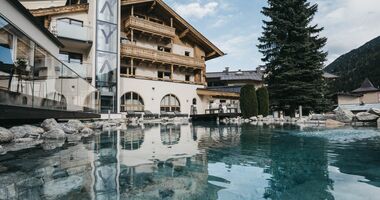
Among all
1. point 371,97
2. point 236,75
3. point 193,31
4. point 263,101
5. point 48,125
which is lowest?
point 48,125

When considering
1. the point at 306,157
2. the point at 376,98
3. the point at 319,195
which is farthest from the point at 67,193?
the point at 376,98

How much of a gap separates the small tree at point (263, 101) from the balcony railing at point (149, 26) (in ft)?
37.7

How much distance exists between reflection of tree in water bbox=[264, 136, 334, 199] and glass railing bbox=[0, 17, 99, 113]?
5617 millimetres

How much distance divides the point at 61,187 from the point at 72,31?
21081 mm

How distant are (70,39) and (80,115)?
455 inches

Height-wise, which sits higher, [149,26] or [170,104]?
[149,26]

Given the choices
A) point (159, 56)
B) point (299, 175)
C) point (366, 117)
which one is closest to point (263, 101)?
point (366, 117)

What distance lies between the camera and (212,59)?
1417 inches

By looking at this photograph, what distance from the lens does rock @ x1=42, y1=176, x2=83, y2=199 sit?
3223 millimetres

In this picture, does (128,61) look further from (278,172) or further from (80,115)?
(278,172)

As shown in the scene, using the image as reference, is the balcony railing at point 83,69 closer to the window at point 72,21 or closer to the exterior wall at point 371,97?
the window at point 72,21

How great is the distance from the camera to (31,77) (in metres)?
7.62

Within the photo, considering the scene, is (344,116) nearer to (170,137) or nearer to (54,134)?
(170,137)

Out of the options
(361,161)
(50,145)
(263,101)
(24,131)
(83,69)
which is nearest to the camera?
(361,161)
